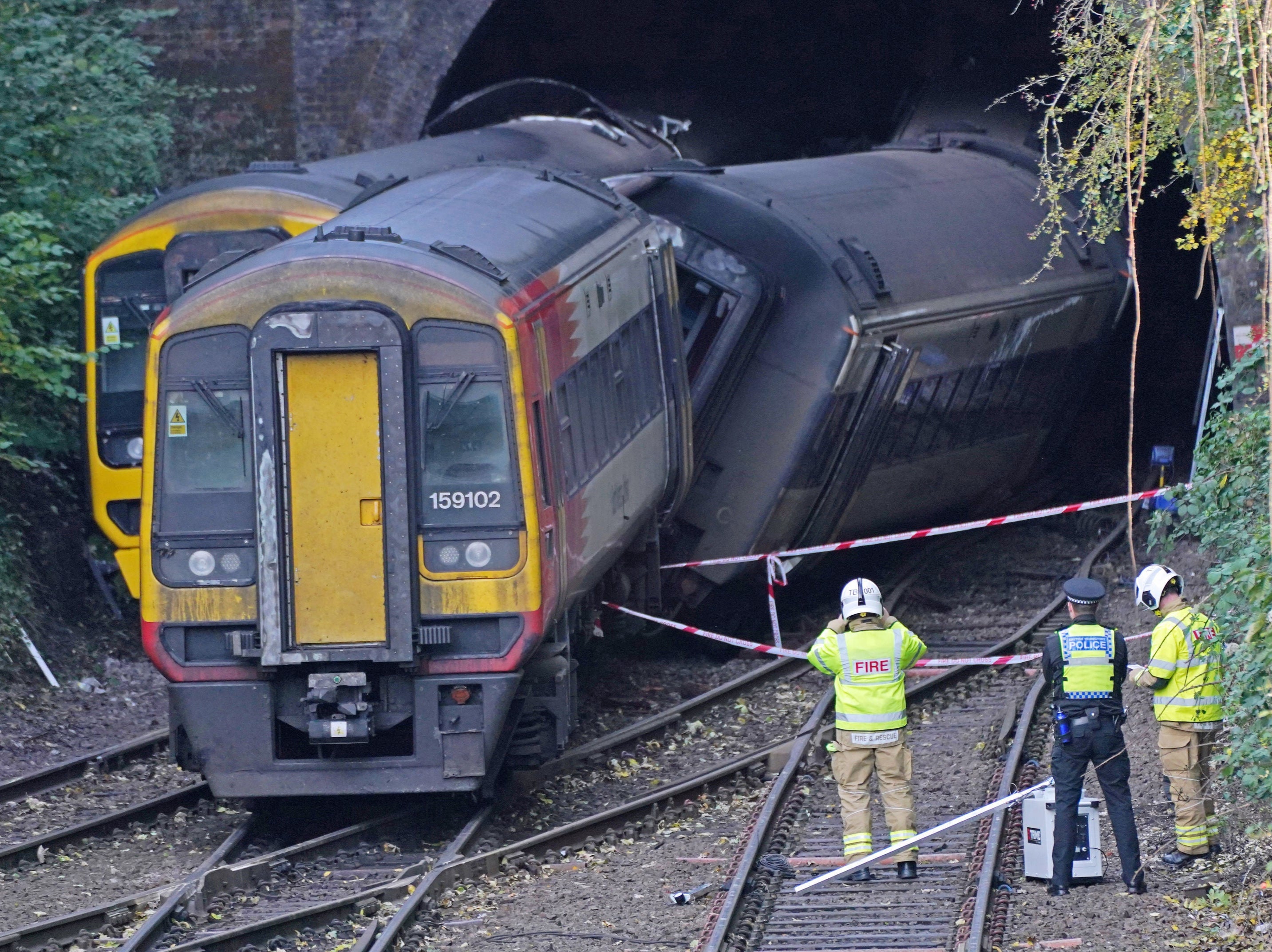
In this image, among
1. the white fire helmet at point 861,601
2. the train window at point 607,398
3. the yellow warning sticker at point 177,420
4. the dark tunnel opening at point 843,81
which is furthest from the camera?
the dark tunnel opening at point 843,81

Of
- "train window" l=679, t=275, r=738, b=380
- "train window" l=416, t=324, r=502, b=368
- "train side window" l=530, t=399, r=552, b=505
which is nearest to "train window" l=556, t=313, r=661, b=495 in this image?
"train side window" l=530, t=399, r=552, b=505

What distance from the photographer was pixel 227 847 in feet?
29.7

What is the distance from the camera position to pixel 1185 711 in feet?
27.1

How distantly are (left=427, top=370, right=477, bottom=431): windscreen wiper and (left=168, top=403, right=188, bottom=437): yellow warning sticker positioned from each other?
1.23m

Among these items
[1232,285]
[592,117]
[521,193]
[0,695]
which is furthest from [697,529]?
[592,117]

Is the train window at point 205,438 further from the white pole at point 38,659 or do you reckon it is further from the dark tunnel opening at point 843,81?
the dark tunnel opening at point 843,81

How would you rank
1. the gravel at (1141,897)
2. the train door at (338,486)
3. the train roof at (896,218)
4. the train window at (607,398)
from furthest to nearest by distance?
the train roof at (896,218) → the train window at (607,398) → the train door at (338,486) → the gravel at (1141,897)

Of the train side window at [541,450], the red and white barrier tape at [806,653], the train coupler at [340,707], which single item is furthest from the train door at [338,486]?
the red and white barrier tape at [806,653]

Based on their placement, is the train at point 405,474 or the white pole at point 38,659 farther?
the white pole at point 38,659

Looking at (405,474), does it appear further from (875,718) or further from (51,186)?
(51,186)

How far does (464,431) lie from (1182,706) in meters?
3.69

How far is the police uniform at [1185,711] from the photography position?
8.20 meters

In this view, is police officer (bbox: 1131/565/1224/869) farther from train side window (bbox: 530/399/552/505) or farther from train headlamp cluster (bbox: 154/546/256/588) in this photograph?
train headlamp cluster (bbox: 154/546/256/588)

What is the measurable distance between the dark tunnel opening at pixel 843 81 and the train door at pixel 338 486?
472 inches
